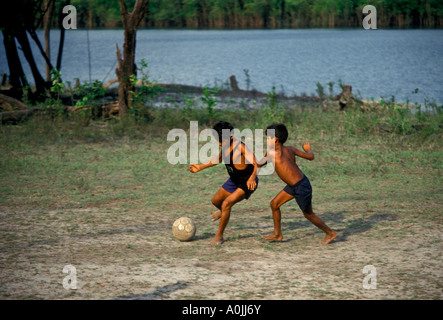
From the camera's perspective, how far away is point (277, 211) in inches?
253

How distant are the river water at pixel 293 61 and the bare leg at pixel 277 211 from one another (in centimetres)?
1199

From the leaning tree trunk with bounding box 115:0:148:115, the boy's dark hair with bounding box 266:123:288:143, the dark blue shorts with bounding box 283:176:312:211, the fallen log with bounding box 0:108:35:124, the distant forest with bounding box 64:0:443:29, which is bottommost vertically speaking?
the dark blue shorts with bounding box 283:176:312:211

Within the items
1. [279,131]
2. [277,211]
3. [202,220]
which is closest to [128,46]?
[202,220]

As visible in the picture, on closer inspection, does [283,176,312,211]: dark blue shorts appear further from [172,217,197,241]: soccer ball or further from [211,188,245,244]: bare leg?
[172,217,197,241]: soccer ball

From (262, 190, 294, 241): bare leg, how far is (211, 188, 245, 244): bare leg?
380 mm

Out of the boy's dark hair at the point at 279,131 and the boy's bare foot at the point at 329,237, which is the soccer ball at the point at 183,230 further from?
the boy's bare foot at the point at 329,237

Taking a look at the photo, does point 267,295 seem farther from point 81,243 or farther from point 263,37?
point 263,37

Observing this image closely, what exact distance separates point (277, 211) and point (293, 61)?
39329 mm

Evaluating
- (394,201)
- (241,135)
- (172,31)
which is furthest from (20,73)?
(172,31)

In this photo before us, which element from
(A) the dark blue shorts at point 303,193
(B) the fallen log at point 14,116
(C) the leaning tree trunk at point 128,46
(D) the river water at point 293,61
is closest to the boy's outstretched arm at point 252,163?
(A) the dark blue shorts at point 303,193

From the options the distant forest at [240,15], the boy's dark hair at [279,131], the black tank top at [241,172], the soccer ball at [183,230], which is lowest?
the soccer ball at [183,230]

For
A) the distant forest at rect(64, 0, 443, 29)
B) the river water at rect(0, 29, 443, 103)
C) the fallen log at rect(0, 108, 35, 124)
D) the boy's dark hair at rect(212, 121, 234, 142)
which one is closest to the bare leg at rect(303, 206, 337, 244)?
the boy's dark hair at rect(212, 121, 234, 142)

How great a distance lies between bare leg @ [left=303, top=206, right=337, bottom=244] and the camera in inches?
245

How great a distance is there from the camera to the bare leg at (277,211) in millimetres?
6363
